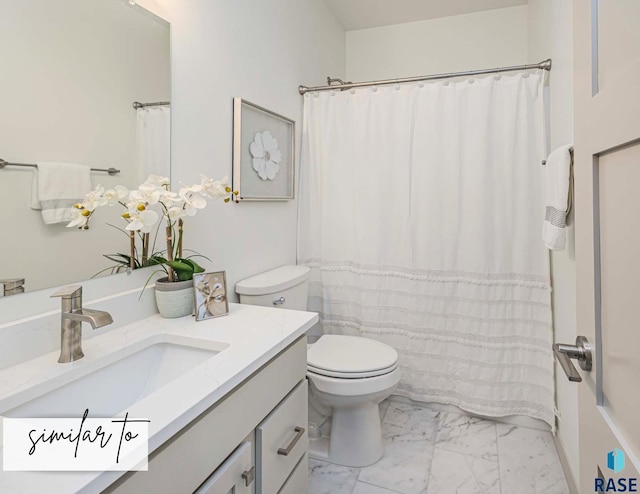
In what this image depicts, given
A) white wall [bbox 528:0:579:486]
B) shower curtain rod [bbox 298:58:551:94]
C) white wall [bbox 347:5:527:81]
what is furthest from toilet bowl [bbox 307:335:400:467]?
white wall [bbox 347:5:527:81]

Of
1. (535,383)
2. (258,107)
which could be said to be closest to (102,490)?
(258,107)

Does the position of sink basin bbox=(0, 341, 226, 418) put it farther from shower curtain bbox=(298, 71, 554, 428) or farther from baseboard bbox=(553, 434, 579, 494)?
baseboard bbox=(553, 434, 579, 494)

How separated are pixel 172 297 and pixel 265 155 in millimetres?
931

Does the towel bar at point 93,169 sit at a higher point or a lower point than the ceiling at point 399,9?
lower

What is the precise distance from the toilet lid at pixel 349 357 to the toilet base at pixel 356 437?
0.21 meters

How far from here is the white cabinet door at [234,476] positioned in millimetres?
Result: 794

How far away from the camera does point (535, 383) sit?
6.53 feet

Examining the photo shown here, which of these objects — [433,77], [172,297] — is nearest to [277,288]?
[172,297]

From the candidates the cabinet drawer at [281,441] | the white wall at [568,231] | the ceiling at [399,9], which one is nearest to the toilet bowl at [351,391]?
the cabinet drawer at [281,441]

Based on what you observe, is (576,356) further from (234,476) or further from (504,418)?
(504,418)

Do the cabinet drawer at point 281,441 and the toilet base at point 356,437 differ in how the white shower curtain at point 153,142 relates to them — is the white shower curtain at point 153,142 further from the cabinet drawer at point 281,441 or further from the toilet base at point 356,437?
the toilet base at point 356,437

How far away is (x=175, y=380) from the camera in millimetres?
803

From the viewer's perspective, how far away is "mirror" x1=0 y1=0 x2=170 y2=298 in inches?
35.0

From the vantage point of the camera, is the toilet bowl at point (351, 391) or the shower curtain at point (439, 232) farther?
the shower curtain at point (439, 232)
